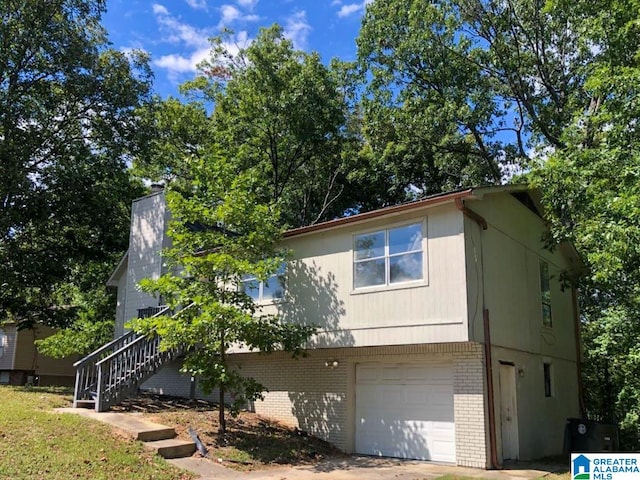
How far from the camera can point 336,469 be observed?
10.7 metres

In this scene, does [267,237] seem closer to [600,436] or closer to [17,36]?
[600,436]

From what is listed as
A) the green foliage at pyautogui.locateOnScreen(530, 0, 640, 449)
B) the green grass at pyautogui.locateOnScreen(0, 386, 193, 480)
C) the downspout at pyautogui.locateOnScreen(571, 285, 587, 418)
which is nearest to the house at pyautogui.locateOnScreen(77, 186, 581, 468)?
the downspout at pyautogui.locateOnScreen(571, 285, 587, 418)

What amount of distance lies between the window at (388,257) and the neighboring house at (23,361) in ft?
84.1

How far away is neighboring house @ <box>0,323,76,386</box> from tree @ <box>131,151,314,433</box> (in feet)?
77.5

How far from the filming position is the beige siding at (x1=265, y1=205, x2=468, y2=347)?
37.4ft

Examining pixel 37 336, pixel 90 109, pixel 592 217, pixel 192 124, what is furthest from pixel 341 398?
pixel 37 336

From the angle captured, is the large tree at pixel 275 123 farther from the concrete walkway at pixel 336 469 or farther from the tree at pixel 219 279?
the concrete walkway at pixel 336 469

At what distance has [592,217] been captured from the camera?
13328mm

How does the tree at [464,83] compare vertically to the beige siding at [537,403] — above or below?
above

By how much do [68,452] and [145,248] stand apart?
10656mm

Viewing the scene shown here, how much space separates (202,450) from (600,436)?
29.0ft

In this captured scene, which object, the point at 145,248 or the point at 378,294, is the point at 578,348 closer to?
the point at 378,294

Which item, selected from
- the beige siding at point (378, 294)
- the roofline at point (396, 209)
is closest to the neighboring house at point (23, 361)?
the beige siding at point (378, 294)

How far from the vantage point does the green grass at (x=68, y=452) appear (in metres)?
8.43
